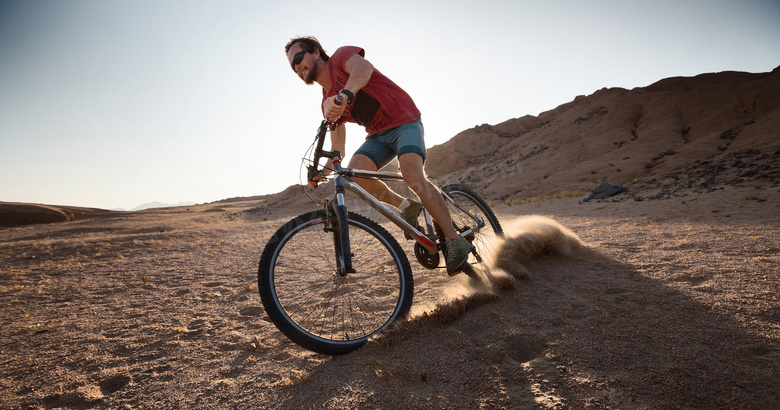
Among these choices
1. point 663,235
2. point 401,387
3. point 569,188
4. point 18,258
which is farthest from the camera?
point 569,188

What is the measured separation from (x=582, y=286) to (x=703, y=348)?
110 centimetres

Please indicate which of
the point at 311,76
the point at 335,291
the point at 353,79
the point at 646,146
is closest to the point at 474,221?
the point at 335,291

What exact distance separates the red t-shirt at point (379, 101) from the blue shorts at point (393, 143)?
6 cm

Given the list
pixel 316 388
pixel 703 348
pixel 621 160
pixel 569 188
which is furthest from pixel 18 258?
pixel 621 160

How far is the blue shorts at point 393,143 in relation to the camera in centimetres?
257

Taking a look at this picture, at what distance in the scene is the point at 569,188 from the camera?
16.8 meters

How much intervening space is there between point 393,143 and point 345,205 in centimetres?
82

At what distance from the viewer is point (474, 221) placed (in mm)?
3629

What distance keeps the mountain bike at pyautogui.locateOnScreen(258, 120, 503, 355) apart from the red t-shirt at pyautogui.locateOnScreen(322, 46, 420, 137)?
0.44 meters

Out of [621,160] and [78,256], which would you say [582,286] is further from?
[621,160]

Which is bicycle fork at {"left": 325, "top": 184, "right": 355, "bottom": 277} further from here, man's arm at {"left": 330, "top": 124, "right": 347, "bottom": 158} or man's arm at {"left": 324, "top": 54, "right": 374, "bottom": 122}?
man's arm at {"left": 330, "top": 124, "right": 347, "bottom": 158}

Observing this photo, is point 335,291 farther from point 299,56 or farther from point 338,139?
point 299,56

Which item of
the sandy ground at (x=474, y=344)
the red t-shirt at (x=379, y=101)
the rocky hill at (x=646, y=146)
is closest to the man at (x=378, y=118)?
the red t-shirt at (x=379, y=101)

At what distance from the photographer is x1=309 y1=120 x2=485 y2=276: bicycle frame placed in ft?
7.00
